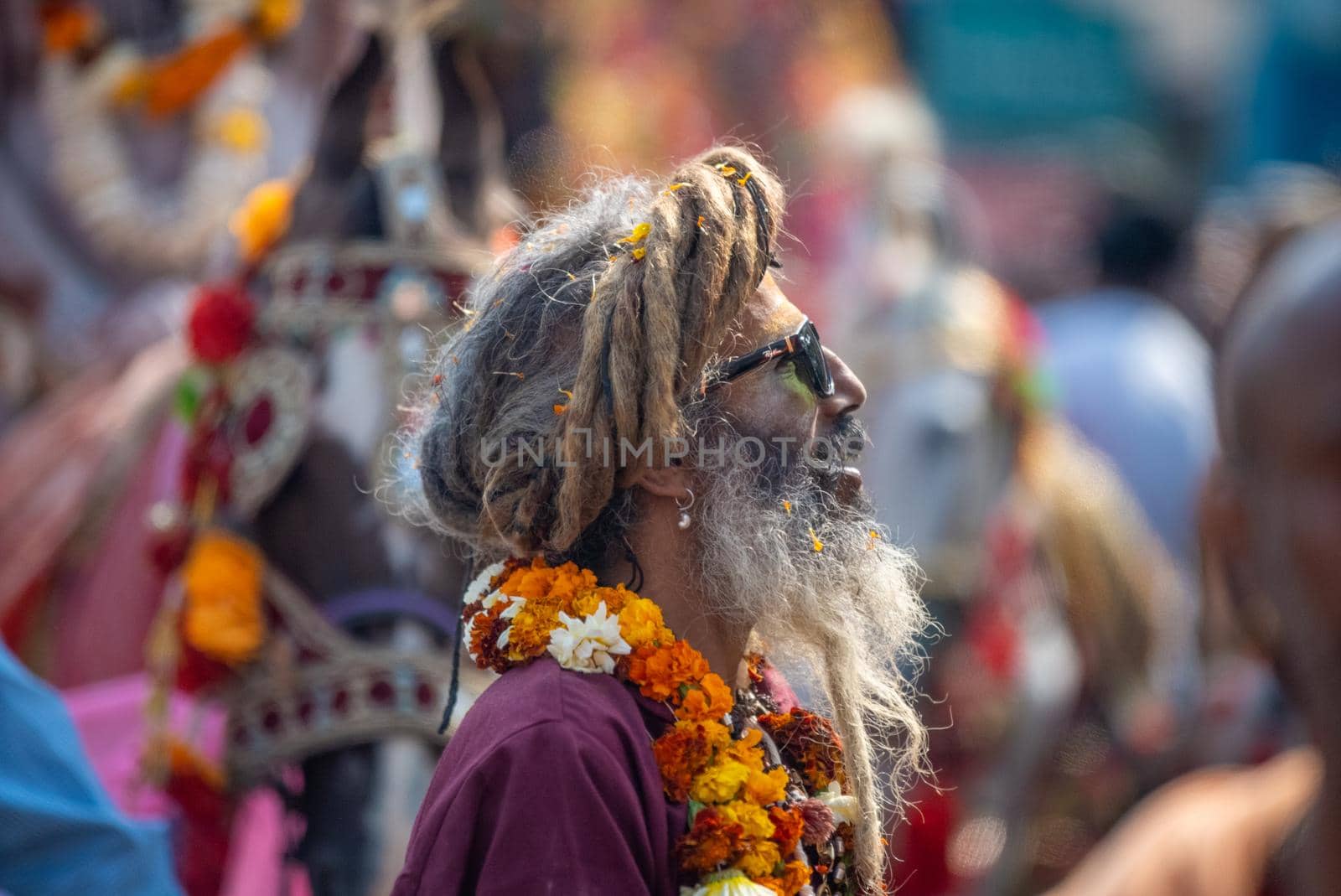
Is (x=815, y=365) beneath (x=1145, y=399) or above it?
above

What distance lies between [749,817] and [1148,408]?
20.6 feet

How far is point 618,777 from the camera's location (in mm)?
2010

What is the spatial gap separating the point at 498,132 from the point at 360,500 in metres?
1.09

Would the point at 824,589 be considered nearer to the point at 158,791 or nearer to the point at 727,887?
the point at 727,887

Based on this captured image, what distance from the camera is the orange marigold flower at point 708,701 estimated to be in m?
2.16

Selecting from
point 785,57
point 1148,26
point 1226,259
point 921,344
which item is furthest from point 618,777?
point 1148,26

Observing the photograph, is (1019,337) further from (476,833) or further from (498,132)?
(476,833)

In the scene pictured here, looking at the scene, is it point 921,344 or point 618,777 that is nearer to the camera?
point 618,777

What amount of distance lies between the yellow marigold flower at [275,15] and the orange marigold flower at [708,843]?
3.97 m

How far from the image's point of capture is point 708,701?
2186mm

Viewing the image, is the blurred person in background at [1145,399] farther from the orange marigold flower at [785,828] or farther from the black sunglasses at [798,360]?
the orange marigold flower at [785,828]

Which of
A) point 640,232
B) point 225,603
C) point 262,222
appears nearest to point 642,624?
point 640,232

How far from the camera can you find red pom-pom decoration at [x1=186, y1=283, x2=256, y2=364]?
11.8 ft

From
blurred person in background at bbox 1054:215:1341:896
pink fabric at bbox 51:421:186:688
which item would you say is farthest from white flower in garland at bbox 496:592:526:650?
pink fabric at bbox 51:421:186:688
